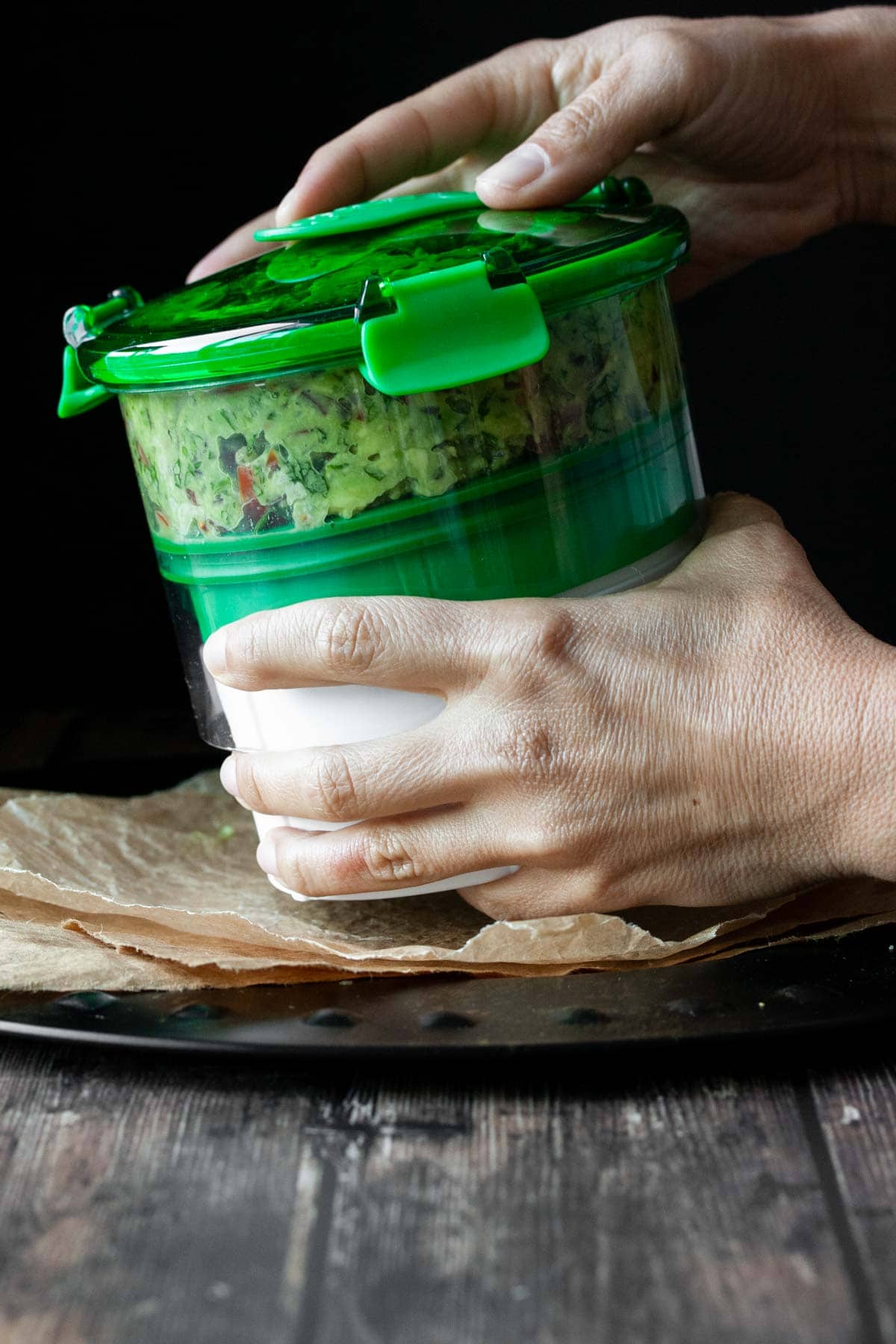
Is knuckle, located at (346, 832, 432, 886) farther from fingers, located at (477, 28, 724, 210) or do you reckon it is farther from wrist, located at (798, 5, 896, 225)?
wrist, located at (798, 5, 896, 225)

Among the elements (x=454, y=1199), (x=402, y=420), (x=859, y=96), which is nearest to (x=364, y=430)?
(x=402, y=420)

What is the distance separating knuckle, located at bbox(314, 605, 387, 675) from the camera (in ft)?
Answer: 2.04

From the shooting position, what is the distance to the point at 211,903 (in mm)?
777

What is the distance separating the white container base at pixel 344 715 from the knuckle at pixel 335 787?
0.02 metres

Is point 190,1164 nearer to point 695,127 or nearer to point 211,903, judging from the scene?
point 211,903

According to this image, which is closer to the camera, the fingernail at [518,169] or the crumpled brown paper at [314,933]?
the crumpled brown paper at [314,933]

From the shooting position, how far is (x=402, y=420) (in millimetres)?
615

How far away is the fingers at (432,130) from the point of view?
909mm

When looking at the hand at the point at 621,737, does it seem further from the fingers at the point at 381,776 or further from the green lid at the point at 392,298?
the green lid at the point at 392,298

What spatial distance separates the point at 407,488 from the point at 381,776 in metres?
0.14

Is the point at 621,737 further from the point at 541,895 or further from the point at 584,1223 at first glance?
A: the point at 584,1223

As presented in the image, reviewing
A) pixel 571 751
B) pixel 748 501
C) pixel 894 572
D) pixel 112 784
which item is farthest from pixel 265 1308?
pixel 894 572

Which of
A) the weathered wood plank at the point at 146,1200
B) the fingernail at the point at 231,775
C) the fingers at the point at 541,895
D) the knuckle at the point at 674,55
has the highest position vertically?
the knuckle at the point at 674,55

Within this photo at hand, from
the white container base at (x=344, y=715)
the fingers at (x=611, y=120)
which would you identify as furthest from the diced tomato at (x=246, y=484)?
the fingers at (x=611, y=120)
